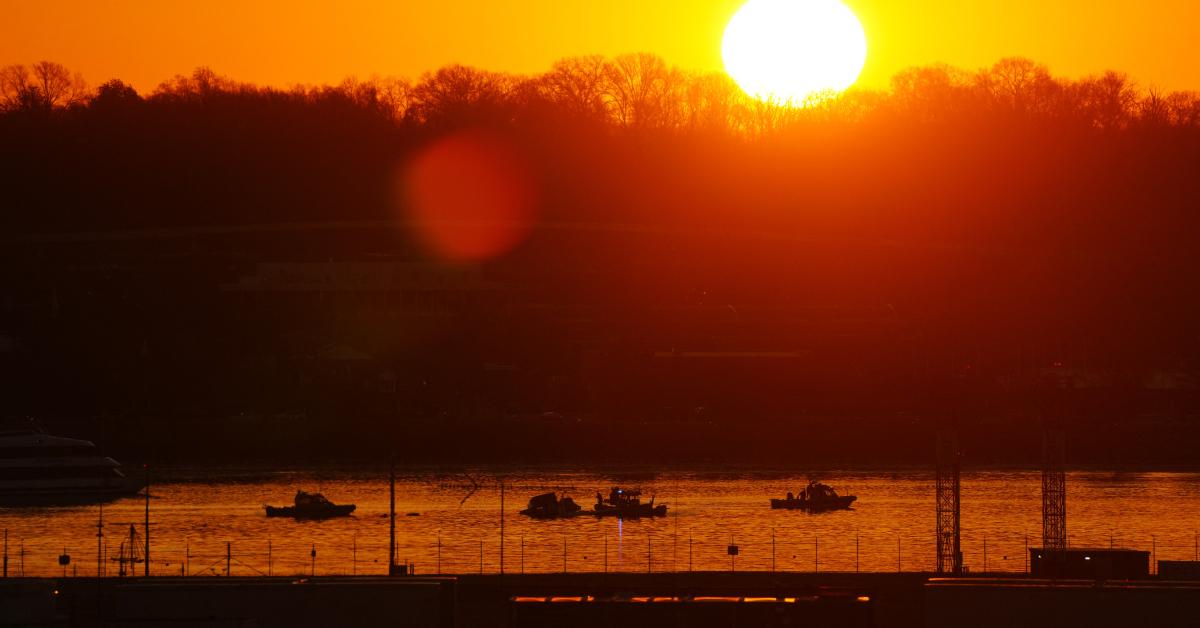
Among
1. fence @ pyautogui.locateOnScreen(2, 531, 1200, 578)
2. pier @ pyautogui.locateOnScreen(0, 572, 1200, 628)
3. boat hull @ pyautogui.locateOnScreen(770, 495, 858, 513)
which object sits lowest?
pier @ pyautogui.locateOnScreen(0, 572, 1200, 628)

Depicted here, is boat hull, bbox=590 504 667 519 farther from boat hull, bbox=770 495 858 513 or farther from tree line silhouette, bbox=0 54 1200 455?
tree line silhouette, bbox=0 54 1200 455

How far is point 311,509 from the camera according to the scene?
93.4 ft

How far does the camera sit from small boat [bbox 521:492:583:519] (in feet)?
92.6

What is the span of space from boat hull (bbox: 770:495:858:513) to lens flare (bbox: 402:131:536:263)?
18.0 metres

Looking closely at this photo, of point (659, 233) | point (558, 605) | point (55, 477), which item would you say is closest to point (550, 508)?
point (55, 477)

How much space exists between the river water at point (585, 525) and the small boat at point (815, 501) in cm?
27

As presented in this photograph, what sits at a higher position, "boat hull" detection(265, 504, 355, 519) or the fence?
"boat hull" detection(265, 504, 355, 519)

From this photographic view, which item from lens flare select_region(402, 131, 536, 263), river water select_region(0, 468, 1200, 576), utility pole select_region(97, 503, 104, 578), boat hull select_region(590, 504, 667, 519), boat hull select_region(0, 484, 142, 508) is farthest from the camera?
lens flare select_region(402, 131, 536, 263)

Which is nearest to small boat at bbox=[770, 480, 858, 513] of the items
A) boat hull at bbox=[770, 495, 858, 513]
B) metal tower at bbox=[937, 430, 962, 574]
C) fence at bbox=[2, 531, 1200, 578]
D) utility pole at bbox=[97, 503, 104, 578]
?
boat hull at bbox=[770, 495, 858, 513]

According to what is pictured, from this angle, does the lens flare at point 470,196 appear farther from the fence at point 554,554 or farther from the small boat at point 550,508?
the fence at point 554,554

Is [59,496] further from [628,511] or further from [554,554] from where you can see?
[554,554]

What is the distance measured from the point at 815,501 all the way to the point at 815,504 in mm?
59

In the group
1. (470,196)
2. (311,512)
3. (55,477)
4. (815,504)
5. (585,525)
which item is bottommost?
(585,525)

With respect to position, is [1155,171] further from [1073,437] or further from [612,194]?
[1073,437]
